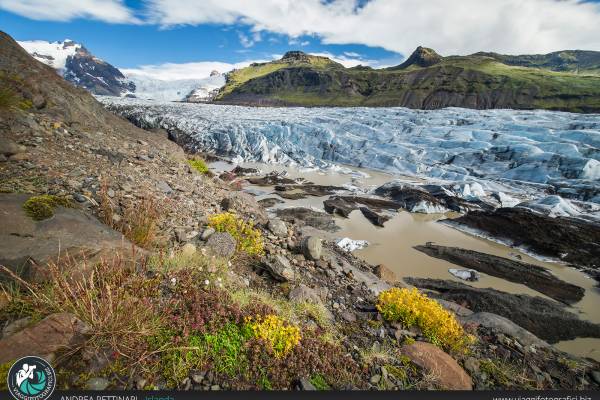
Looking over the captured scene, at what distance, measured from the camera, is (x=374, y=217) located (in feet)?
49.2

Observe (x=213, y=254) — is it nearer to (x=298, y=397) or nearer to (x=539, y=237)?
(x=298, y=397)

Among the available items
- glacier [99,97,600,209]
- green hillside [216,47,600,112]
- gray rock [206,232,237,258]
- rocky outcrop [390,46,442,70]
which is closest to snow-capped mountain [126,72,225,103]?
green hillside [216,47,600,112]

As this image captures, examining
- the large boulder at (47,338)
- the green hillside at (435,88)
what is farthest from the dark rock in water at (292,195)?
the green hillside at (435,88)

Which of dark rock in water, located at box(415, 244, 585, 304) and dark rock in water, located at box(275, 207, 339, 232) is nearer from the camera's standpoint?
dark rock in water, located at box(415, 244, 585, 304)

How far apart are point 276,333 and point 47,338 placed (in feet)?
7.13

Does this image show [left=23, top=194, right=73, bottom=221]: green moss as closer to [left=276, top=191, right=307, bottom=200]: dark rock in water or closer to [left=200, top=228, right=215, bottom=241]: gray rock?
[left=200, top=228, right=215, bottom=241]: gray rock

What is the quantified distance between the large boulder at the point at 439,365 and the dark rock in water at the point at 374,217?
10366 millimetres

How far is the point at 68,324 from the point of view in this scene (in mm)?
2891

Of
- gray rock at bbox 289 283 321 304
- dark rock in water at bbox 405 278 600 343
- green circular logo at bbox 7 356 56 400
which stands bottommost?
dark rock in water at bbox 405 278 600 343

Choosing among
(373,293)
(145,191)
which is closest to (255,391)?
(373,293)

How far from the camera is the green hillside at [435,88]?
82.5 metres

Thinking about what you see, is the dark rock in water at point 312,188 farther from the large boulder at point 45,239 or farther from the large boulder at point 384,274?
the large boulder at point 45,239

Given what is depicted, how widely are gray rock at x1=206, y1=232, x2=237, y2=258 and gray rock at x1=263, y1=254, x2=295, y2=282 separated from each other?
0.67 meters

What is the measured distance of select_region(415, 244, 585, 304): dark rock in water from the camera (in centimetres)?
931
